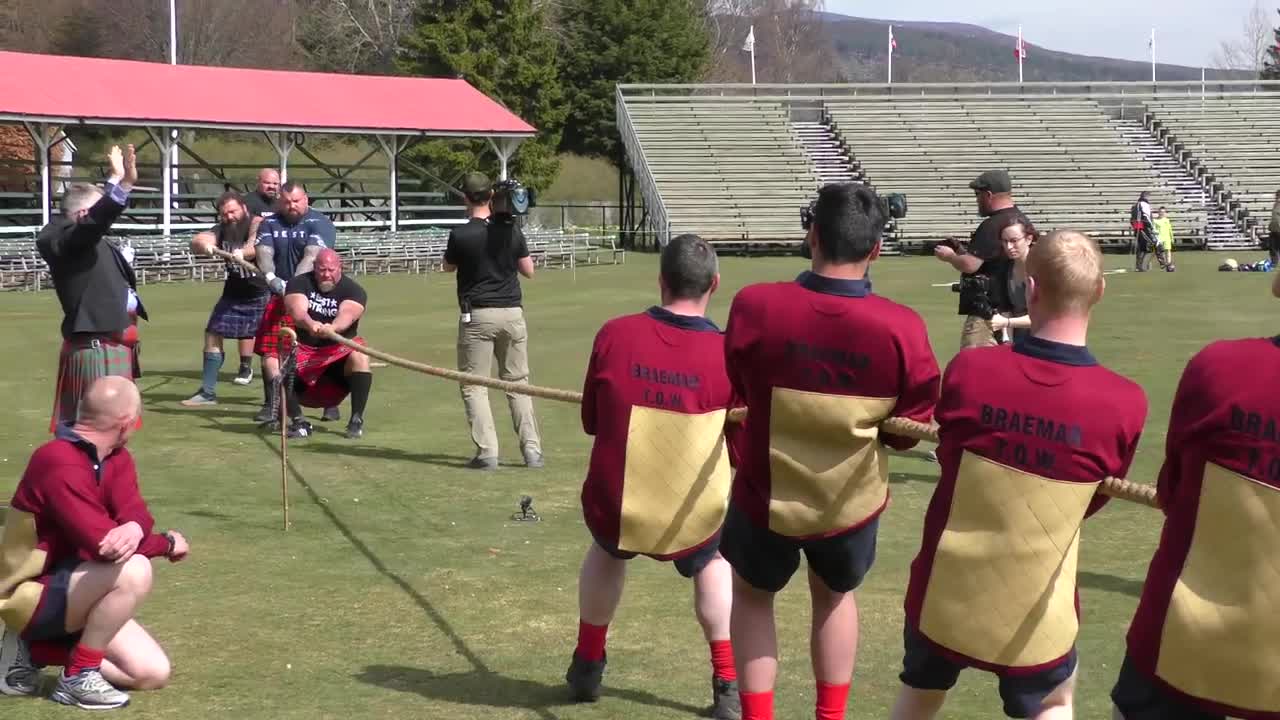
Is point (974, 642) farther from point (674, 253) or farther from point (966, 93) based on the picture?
point (966, 93)

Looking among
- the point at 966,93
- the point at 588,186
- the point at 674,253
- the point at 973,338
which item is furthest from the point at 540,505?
the point at 588,186

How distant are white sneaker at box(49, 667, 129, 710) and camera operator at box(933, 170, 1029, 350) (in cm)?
576

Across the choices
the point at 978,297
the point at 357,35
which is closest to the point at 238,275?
the point at 978,297

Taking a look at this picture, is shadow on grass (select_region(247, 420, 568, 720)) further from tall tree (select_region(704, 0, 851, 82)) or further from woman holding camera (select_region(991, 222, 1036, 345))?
tall tree (select_region(704, 0, 851, 82))

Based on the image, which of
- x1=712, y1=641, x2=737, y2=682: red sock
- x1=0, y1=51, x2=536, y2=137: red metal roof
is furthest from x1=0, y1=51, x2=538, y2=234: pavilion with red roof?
x1=712, y1=641, x2=737, y2=682: red sock

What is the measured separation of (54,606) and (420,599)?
194cm

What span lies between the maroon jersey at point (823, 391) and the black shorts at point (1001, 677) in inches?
20.6

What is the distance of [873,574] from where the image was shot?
24.3 ft

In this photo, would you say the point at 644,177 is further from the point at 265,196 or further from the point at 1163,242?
the point at 265,196

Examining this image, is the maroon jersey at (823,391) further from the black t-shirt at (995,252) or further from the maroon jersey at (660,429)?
the black t-shirt at (995,252)

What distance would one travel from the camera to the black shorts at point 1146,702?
3328 mm

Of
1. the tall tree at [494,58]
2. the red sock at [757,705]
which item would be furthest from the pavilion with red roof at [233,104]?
the red sock at [757,705]

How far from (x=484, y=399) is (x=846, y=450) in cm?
599

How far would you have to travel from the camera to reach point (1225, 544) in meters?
3.24
